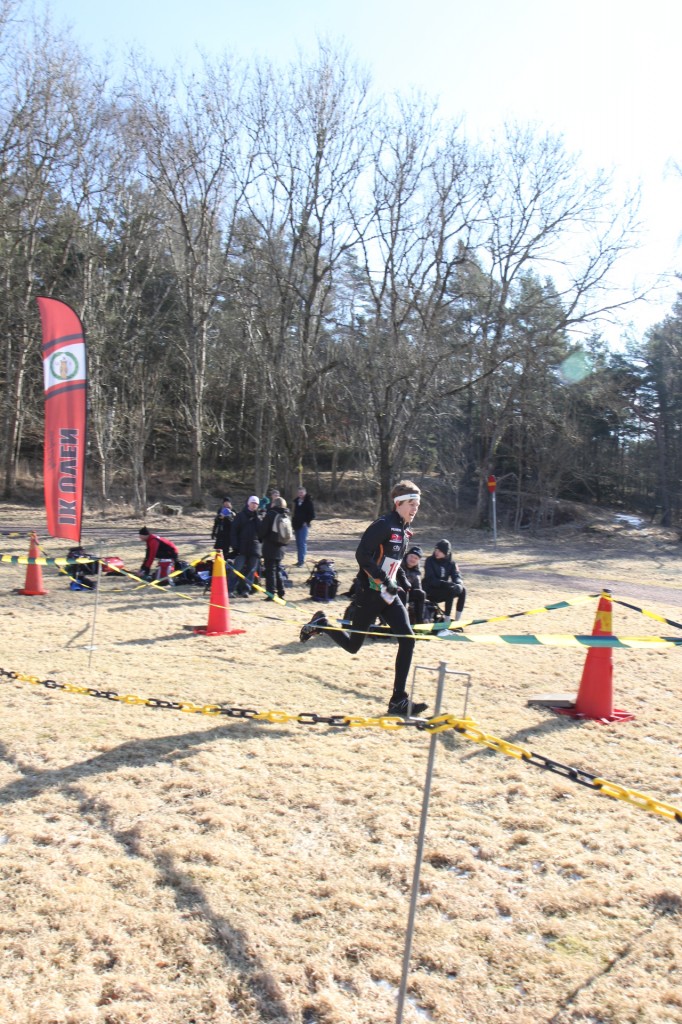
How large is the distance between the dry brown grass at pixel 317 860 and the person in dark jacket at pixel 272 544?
4376mm

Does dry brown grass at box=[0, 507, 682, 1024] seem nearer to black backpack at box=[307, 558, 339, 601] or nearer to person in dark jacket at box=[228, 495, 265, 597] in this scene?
black backpack at box=[307, 558, 339, 601]

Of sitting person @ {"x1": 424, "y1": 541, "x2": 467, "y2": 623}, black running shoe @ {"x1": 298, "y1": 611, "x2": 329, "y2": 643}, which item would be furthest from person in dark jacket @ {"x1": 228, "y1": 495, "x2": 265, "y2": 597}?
black running shoe @ {"x1": 298, "y1": 611, "x2": 329, "y2": 643}

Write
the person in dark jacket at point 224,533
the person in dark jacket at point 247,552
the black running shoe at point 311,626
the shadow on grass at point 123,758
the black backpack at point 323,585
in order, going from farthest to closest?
the person in dark jacket at point 224,533, the person in dark jacket at point 247,552, the black backpack at point 323,585, the black running shoe at point 311,626, the shadow on grass at point 123,758

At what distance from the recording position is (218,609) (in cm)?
934

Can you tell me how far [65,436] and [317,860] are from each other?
19.0 feet

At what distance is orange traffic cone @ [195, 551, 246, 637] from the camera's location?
9.28m

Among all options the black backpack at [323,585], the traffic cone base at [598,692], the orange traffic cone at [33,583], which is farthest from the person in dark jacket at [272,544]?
the traffic cone base at [598,692]

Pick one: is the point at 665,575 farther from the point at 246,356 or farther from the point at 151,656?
the point at 246,356

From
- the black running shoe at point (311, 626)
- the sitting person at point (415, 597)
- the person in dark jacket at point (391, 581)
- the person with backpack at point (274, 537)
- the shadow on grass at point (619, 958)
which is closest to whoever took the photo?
the shadow on grass at point (619, 958)

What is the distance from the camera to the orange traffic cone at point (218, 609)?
30.5ft

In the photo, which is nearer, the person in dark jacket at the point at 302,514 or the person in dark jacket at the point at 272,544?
the person in dark jacket at the point at 272,544

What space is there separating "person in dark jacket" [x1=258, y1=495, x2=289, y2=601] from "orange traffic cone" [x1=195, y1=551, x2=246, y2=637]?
2.29 metres

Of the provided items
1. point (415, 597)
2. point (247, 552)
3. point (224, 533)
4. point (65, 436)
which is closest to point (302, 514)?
point (224, 533)

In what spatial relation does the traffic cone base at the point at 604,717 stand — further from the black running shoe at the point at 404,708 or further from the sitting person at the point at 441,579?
the sitting person at the point at 441,579
